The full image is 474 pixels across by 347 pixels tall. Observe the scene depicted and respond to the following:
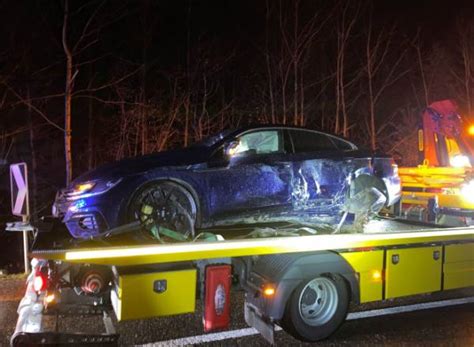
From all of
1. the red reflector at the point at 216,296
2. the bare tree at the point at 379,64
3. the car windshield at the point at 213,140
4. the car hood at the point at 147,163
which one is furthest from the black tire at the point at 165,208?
the bare tree at the point at 379,64

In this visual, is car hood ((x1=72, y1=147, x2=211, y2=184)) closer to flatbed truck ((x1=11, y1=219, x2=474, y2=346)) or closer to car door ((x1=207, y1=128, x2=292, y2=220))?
car door ((x1=207, y1=128, x2=292, y2=220))

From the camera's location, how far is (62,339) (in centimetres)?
363

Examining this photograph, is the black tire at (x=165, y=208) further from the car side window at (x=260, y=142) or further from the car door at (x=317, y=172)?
the car door at (x=317, y=172)

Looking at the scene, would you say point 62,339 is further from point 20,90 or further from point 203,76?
point 203,76

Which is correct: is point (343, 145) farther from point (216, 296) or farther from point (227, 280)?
point (216, 296)

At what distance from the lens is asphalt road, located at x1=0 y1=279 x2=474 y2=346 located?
4.91 m

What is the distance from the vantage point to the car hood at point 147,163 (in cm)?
509

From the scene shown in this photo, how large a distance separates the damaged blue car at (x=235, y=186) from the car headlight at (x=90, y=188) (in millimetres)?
11

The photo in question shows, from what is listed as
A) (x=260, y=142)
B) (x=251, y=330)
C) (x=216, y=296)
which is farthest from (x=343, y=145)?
(x=216, y=296)

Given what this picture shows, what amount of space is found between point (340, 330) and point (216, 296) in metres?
1.62

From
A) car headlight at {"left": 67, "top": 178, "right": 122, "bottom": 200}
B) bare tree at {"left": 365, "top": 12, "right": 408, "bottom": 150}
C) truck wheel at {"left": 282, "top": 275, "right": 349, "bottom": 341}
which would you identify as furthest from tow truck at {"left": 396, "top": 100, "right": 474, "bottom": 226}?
bare tree at {"left": 365, "top": 12, "right": 408, "bottom": 150}

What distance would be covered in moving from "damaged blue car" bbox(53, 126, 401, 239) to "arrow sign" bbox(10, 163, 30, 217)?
3.70 ft

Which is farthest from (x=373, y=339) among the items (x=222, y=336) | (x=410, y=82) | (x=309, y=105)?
(x=410, y=82)

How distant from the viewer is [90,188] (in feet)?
16.6
